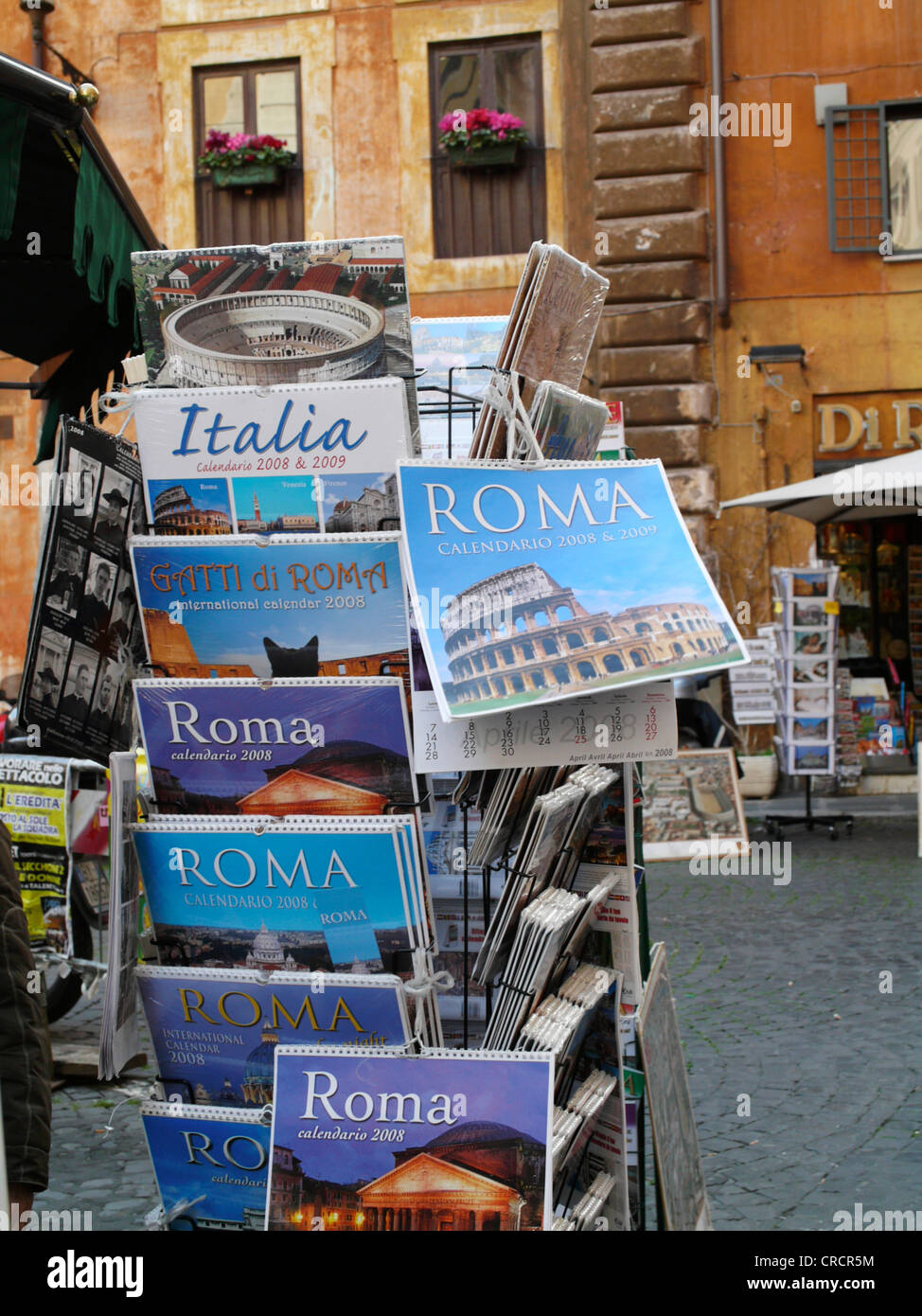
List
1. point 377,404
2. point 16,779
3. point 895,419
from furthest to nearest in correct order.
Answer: point 895,419 → point 16,779 → point 377,404

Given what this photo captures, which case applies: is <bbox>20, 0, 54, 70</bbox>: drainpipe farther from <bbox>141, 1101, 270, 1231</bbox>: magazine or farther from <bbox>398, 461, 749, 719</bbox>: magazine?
<bbox>141, 1101, 270, 1231</bbox>: magazine

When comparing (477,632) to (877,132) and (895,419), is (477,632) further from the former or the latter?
(877,132)

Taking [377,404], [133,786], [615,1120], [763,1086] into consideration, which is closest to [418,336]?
[377,404]

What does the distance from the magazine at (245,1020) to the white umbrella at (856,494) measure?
25.1 ft

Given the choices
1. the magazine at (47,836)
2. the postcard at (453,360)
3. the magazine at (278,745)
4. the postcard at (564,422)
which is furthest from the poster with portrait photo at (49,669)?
the magazine at (47,836)

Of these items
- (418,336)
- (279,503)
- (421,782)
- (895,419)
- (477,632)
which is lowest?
(421,782)

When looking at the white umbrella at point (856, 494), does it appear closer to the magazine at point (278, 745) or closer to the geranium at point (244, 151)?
the geranium at point (244, 151)

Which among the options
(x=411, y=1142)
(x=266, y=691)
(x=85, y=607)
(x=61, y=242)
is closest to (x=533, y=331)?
(x=266, y=691)

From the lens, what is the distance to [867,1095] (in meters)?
4.98

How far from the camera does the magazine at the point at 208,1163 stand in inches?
106

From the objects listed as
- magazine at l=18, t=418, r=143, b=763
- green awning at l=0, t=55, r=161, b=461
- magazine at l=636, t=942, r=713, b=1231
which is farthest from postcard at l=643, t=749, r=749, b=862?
magazine at l=18, t=418, r=143, b=763

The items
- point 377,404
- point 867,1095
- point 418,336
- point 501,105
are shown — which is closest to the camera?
point 377,404

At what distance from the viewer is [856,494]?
11.0 meters

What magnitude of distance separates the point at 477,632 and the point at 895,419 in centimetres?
1183
